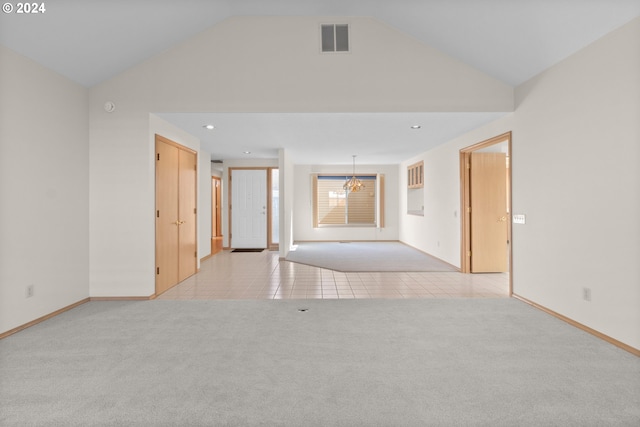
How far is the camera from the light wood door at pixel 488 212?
5559mm

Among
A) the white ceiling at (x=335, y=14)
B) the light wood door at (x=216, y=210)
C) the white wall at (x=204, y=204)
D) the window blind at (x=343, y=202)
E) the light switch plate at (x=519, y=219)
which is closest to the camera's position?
the white ceiling at (x=335, y=14)

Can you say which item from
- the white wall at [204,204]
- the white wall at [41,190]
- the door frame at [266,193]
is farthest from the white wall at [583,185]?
the door frame at [266,193]

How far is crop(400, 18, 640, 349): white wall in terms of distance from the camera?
2670 mm

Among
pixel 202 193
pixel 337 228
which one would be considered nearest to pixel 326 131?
pixel 202 193

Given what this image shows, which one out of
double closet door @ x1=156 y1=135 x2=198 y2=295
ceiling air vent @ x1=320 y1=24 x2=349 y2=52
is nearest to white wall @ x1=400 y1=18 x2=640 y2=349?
ceiling air vent @ x1=320 y1=24 x2=349 y2=52

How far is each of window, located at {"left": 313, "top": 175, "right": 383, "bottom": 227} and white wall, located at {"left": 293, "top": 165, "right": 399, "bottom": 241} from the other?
178mm

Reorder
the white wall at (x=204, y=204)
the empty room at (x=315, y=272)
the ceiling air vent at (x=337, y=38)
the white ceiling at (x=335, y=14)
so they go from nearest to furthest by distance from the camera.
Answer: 1. the empty room at (x=315, y=272)
2. the white ceiling at (x=335, y=14)
3. the ceiling air vent at (x=337, y=38)
4. the white wall at (x=204, y=204)

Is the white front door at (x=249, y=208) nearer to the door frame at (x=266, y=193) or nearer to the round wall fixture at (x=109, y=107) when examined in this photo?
the door frame at (x=266, y=193)

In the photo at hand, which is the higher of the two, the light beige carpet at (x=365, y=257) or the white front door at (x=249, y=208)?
the white front door at (x=249, y=208)

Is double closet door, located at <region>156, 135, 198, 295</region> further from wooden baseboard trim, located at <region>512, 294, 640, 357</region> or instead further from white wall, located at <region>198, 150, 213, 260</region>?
wooden baseboard trim, located at <region>512, 294, 640, 357</region>

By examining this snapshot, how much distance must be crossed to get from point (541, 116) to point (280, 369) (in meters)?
3.67

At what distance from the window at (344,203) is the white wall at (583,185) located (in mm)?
5802

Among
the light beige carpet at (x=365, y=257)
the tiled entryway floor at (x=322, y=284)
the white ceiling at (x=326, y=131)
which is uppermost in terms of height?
the white ceiling at (x=326, y=131)

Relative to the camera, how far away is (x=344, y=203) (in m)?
10.2
